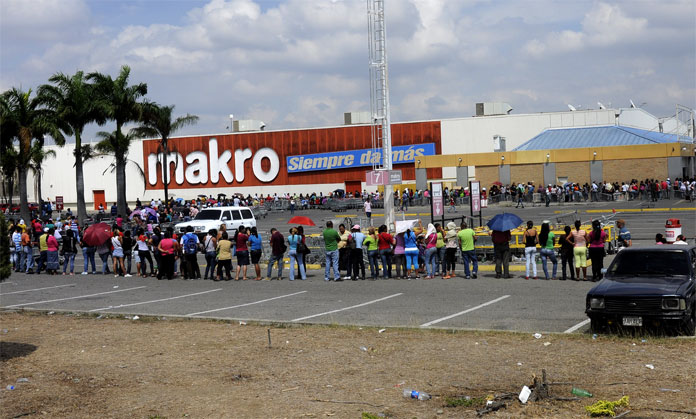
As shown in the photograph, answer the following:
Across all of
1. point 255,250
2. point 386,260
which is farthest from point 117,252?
point 386,260

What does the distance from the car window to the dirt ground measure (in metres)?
1.88

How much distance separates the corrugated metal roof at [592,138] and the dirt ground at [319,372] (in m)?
51.6

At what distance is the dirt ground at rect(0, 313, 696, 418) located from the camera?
29.0ft

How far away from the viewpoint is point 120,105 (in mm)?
49188

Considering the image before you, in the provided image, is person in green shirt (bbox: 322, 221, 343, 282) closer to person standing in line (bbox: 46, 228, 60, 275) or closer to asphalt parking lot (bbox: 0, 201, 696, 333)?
asphalt parking lot (bbox: 0, 201, 696, 333)

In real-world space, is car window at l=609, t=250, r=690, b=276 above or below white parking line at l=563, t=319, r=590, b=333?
above

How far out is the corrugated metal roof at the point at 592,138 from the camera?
60.4 meters

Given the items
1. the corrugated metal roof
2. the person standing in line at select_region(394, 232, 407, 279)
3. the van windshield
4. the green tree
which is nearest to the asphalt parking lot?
the person standing in line at select_region(394, 232, 407, 279)

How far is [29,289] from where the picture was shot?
75.8 ft

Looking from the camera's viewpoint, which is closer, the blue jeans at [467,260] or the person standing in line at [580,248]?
the person standing in line at [580,248]

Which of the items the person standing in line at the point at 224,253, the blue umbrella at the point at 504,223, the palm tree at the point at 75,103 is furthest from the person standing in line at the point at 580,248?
the palm tree at the point at 75,103

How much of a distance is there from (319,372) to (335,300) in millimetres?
7735

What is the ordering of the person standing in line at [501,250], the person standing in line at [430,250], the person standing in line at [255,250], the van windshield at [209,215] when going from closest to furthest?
1. the person standing in line at [501,250]
2. the person standing in line at [430,250]
3. the person standing in line at [255,250]
4. the van windshield at [209,215]

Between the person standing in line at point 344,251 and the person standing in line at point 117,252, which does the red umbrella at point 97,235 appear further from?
the person standing in line at point 344,251
